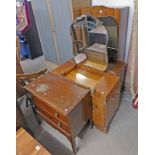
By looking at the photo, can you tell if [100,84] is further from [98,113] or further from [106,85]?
[98,113]

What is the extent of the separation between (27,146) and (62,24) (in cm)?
158

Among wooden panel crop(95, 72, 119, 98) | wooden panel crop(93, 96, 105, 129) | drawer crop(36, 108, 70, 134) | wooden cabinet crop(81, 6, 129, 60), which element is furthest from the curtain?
drawer crop(36, 108, 70, 134)

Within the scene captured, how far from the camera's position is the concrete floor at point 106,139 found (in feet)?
5.09

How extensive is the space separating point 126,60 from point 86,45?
590 millimetres

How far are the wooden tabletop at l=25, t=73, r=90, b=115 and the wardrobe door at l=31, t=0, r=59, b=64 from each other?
3.63ft

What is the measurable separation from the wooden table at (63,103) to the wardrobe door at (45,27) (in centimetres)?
110

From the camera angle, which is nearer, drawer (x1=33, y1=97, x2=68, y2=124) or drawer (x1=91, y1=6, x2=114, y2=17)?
drawer (x1=33, y1=97, x2=68, y2=124)

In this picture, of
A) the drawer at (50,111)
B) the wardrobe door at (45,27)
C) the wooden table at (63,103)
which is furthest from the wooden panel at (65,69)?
the wardrobe door at (45,27)

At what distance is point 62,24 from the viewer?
2.16m

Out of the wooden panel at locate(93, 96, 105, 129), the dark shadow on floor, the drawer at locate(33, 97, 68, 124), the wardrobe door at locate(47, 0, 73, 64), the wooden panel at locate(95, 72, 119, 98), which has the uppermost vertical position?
the wardrobe door at locate(47, 0, 73, 64)

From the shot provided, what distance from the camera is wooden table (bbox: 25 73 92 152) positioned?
128 cm

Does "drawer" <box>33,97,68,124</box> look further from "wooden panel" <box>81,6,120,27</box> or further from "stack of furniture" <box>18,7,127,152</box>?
"wooden panel" <box>81,6,120,27</box>

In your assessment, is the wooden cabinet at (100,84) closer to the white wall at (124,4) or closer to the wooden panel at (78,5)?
the white wall at (124,4)
